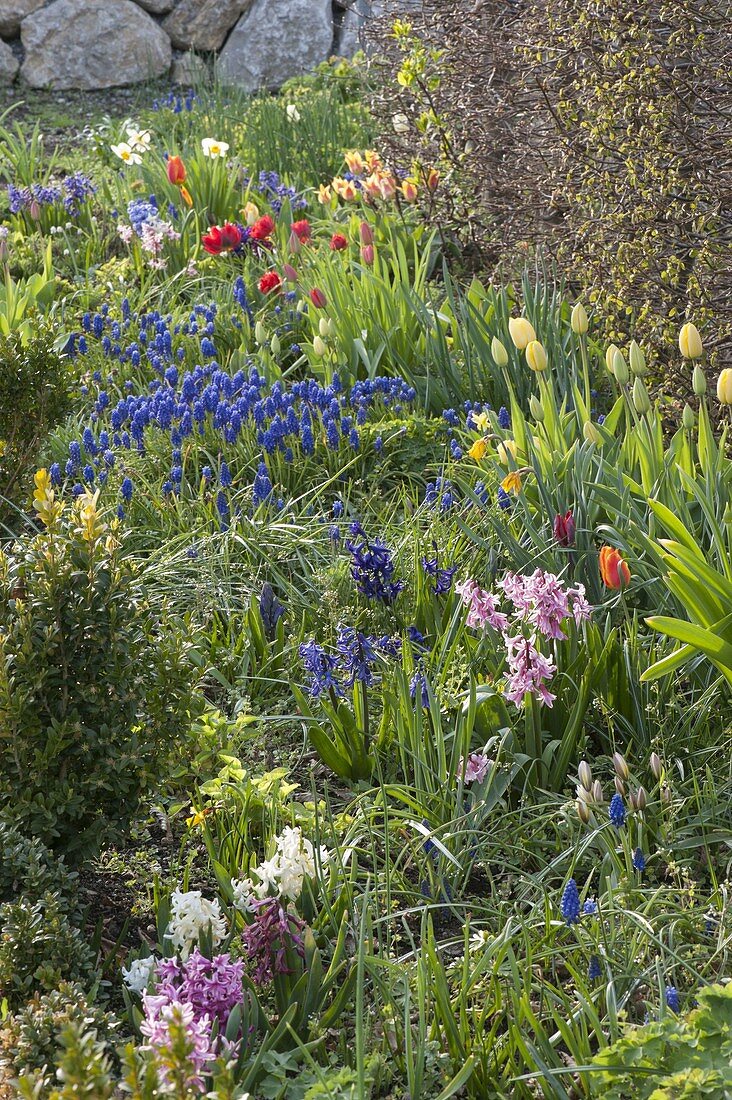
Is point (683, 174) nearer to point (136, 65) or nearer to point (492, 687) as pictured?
point (492, 687)

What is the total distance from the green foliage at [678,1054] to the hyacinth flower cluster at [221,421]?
7.09 feet

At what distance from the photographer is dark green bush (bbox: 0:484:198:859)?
2.02m

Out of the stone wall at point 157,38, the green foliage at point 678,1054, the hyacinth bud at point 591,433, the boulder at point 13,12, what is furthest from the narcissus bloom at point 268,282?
the boulder at point 13,12

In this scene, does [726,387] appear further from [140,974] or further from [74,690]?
[140,974]

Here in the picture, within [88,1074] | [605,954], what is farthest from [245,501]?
[88,1074]

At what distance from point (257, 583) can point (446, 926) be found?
1.31 metres

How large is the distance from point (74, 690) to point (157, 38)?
948 cm

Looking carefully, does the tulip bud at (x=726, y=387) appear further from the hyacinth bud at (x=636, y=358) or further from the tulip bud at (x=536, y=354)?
the tulip bud at (x=536, y=354)

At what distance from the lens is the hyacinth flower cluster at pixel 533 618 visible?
2334 millimetres

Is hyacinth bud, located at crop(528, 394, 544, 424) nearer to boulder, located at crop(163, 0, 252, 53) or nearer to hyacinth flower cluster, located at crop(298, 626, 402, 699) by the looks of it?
hyacinth flower cluster, located at crop(298, 626, 402, 699)

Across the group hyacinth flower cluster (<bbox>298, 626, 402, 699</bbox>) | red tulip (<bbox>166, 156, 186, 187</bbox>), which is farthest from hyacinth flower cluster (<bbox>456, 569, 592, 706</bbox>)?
red tulip (<bbox>166, 156, 186, 187</bbox>)

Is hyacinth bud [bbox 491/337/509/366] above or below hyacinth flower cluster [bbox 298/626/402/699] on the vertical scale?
above

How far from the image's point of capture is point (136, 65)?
32.8 feet

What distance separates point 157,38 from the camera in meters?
10.0
